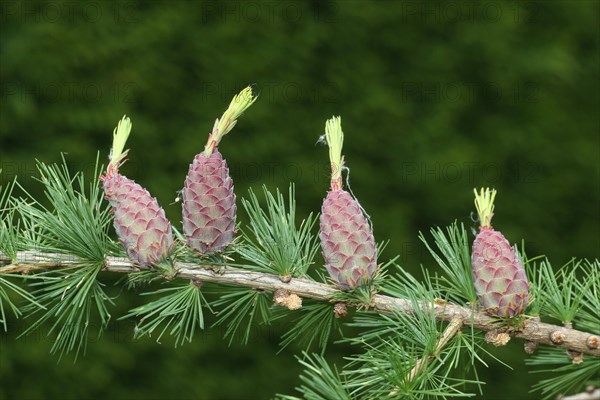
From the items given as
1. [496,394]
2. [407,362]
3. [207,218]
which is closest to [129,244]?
[207,218]

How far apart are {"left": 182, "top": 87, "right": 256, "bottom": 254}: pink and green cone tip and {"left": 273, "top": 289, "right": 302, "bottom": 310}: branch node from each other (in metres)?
0.08

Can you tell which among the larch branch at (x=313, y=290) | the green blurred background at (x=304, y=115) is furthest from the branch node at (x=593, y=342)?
the green blurred background at (x=304, y=115)

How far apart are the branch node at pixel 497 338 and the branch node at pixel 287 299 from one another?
0.21 metres

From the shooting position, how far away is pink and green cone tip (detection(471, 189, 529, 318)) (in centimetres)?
80

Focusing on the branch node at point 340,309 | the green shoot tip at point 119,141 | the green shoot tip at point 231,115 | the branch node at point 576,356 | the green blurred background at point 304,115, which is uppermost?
the green blurred background at point 304,115

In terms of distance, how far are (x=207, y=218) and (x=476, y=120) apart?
207cm

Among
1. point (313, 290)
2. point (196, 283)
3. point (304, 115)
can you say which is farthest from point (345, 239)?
point (304, 115)

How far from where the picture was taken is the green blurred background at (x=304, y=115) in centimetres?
230

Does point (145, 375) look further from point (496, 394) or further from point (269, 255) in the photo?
point (269, 255)

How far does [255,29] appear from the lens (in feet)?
8.39

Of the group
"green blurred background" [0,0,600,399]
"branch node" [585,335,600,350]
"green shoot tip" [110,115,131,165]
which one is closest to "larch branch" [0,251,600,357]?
"branch node" [585,335,600,350]

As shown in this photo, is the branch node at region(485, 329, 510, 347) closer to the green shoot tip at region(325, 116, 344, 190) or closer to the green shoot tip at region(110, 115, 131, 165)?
the green shoot tip at region(325, 116, 344, 190)

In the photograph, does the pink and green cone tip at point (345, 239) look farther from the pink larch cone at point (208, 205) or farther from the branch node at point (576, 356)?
the branch node at point (576, 356)

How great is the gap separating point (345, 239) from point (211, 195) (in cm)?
15
